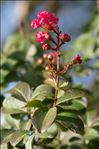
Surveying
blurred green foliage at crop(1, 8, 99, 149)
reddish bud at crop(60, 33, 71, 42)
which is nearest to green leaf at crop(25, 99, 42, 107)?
blurred green foliage at crop(1, 8, 99, 149)

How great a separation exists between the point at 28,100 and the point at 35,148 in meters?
0.13

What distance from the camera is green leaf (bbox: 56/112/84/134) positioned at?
1168mm

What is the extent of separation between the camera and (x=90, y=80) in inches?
94.8

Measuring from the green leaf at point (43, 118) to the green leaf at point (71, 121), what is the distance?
0.13ft

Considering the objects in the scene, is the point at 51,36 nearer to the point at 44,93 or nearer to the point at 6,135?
the point at 44,93

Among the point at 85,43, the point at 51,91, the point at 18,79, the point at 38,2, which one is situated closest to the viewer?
the point at 51,91

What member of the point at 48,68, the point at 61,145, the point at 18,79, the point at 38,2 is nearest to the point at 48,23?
the point at 48,68

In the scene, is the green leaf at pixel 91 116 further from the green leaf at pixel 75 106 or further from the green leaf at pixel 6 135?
the green leaf at pixel 6 135

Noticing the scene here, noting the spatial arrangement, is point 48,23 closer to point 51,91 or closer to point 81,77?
point 51,91

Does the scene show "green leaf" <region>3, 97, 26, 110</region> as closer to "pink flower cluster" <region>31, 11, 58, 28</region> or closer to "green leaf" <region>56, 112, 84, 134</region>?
"green leaf" <region>56, 112, 84, 134</region>

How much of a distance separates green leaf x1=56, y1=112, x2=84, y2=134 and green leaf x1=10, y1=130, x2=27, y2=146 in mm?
99

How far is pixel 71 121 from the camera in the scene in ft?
3.89

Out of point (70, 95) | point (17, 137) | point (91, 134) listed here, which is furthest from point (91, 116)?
point (17, 137)

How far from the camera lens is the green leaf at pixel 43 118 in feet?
3.63
